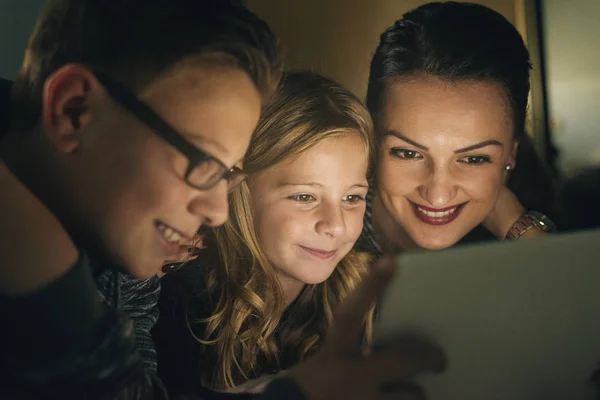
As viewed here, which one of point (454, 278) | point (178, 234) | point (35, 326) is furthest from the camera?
point (454, 278)

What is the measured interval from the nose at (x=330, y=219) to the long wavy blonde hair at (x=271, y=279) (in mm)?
62

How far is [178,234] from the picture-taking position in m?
0.74

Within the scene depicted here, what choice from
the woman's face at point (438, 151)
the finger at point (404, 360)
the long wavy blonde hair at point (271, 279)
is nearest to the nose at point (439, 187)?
the woman's face at point (438, 151)

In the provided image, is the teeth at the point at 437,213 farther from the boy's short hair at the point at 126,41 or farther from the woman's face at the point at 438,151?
the boy's short hair at the point at 126,41

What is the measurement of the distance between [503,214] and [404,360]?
0.31m

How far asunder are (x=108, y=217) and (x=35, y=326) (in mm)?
152

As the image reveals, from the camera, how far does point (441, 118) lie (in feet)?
2.85

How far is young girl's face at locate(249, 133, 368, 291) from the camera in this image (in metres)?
0.82

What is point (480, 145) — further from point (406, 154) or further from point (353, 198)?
point (353, 198)

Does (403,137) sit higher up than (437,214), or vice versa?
(403,137)

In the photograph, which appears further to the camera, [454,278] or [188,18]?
[454,278]

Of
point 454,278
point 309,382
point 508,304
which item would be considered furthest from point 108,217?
point 508,304

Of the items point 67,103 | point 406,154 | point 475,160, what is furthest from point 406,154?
point 67,103

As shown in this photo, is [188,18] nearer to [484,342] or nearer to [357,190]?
[357,190]
